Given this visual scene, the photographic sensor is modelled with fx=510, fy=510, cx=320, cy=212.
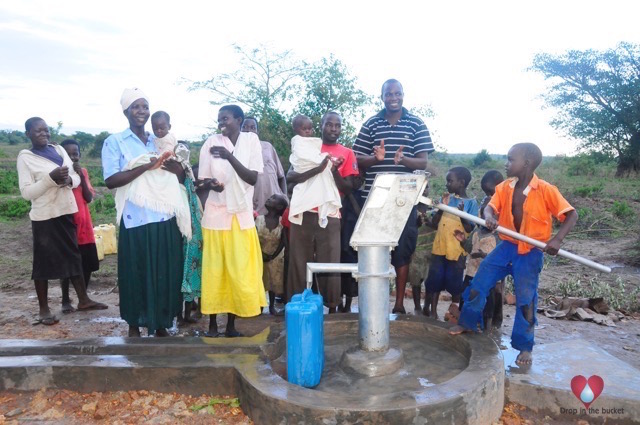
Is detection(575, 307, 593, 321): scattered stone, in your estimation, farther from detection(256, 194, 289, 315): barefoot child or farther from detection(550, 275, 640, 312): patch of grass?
detection(256, 194, 289, 315): barefoot child

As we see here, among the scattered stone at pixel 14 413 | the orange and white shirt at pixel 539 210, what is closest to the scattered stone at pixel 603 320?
the orange and white shirt at pixel 539 210

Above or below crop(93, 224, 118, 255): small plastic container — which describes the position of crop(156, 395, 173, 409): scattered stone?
below

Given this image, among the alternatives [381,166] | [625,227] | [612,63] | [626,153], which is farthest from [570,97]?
[381,166]

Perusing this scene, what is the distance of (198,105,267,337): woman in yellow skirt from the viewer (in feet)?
11.2

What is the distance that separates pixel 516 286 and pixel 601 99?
59.4ft

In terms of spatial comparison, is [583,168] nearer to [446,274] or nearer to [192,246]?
[446,274]

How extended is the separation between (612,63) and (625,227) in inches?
449

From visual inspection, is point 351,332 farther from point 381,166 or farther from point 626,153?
point 626,153

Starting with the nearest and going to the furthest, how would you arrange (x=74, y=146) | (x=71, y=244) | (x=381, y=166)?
(x=381, y=166)
(x=71, y=244)
(x=74, y=146)

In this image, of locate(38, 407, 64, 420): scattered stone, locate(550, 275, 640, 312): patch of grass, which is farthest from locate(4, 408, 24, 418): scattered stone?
locate(550, 275, 640, 312): patch of grass

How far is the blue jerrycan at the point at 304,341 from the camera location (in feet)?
8.12

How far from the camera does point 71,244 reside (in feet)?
13.9

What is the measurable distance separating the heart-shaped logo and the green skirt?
248 cm

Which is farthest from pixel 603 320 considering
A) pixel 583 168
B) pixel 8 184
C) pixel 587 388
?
pixel 583 168
